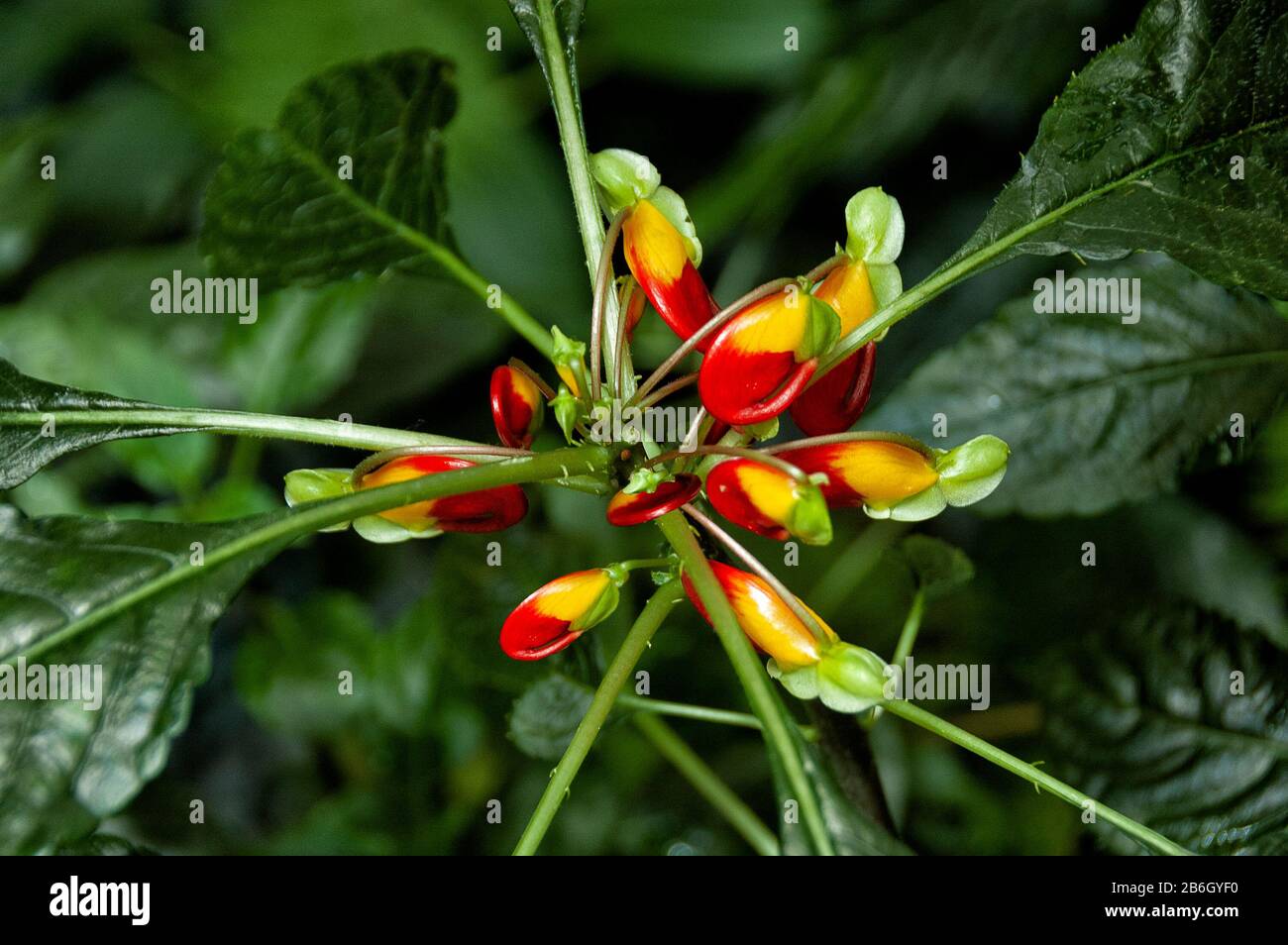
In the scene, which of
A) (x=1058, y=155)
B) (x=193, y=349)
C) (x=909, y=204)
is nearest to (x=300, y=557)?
(x=193, y=349)

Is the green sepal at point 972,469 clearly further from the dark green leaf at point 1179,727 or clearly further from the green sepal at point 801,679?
the dark green leaf at point 1179,727

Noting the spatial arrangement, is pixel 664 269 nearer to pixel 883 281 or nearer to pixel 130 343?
pixel 883 281

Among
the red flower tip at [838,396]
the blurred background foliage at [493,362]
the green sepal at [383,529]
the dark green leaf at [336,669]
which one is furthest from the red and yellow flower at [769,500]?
the dark green leaf at [336,669]

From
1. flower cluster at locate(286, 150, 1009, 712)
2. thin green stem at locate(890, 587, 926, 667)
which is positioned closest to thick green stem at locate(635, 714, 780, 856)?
thin green stem at locate(890, 587, 926, 667)

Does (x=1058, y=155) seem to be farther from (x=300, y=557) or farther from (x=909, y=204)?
(x=300, y=557)

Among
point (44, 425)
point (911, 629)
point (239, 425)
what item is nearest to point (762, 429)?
point (911, 629)

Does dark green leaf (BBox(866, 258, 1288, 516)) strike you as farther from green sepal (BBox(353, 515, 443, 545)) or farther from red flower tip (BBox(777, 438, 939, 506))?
green sepal (BBox(353, 515, 443, 545))

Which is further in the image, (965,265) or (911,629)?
(911,629)
